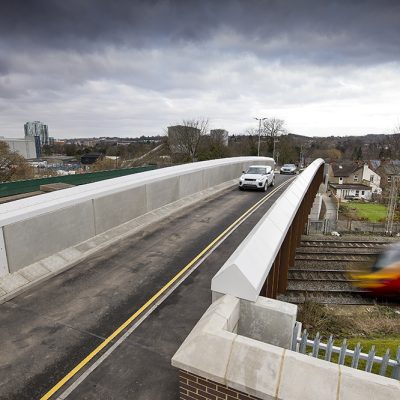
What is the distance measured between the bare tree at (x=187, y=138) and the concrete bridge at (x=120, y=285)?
1885 inches

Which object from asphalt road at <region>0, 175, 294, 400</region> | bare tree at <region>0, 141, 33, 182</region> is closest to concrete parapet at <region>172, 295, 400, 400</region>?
asphalt road at <region>0, 175, 294, 400</region>

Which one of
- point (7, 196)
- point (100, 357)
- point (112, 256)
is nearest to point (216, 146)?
point (7, 196)

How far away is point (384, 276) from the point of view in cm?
1401

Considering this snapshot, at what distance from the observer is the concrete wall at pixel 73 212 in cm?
828

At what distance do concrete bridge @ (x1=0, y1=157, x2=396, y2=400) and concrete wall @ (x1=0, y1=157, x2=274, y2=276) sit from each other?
1.5 inches

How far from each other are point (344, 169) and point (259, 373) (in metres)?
105

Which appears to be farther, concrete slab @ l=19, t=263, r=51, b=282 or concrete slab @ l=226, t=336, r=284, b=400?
concrete slab @ l=19, t=263, r=51, b=282

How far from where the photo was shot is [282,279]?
9664mm

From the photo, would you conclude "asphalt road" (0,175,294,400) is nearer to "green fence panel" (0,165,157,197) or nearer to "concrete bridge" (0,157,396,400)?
"concrete bridge" (0,157,396,400)

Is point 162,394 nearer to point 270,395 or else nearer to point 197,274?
point 270,395

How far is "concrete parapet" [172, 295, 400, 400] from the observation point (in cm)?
298

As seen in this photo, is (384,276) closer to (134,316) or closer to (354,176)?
(134,316)

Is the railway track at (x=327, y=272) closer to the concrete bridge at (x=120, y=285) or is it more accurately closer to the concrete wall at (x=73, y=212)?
the concrete bridge at (x=120, y=285)

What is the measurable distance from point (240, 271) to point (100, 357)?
3.34m
